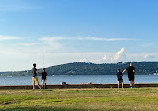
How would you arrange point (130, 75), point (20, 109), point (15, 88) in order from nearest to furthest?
point (20, 109) < point (130, 75) < point (15, 88)

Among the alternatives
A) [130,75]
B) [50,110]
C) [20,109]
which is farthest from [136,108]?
[130,75]

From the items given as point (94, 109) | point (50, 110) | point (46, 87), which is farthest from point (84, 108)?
point (46, 87)

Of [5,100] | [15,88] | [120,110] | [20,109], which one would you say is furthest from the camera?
[15,88]

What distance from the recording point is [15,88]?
29.9 metres

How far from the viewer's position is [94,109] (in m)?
13.4

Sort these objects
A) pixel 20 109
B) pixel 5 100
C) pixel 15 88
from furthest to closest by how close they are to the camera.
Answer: pixel 15 88 < pixel 5 100 < pixel 20 109

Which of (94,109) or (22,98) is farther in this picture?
(22,98)

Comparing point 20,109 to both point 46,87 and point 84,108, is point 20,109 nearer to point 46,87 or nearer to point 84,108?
point 84,108

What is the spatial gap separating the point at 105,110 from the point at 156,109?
1.93 meters

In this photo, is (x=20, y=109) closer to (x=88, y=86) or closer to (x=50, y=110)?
(x=50, y=110)

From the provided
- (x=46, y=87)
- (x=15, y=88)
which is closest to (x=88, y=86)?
(x=46, y=87)

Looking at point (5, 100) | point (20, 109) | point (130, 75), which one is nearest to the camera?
point (20, 109)

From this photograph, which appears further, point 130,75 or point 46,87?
point 46,87

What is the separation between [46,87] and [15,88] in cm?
263
